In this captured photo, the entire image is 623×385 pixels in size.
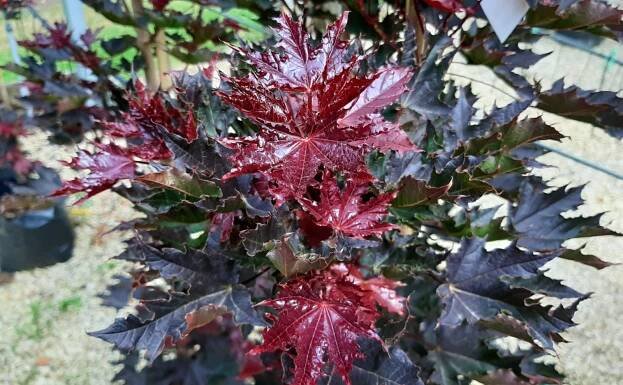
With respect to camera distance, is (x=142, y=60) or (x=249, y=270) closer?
(x=249, y=270)

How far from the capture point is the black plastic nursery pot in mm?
2104

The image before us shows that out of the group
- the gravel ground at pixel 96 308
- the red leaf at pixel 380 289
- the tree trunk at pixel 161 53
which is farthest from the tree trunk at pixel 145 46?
the red leaf at pixel 380 289

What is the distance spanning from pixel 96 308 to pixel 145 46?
0.97 m

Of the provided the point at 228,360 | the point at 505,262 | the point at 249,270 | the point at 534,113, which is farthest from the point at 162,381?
the point at 534,113

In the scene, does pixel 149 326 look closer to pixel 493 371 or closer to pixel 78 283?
pixel 493 371

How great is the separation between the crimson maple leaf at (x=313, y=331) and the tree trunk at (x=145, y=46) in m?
0.96

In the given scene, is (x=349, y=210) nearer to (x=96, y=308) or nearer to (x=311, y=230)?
(x=311, y=230)

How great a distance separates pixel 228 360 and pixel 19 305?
4.12ft

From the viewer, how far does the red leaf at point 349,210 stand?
63 cm

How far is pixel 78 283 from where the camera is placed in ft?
6.95

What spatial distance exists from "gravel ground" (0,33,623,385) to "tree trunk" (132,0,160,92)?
48 centimetres

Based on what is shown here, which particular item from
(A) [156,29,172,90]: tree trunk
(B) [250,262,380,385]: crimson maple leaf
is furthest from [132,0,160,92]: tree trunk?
(B) [250,262,380,385]: crimson maple leaf

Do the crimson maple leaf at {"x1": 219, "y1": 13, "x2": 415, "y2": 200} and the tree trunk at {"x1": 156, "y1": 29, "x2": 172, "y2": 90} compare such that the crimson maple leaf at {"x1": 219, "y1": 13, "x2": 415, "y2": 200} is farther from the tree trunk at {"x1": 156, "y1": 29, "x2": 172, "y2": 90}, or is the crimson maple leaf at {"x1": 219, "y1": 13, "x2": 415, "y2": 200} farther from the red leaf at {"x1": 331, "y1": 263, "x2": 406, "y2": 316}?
the tree trunk at {"x1": 156, "y1": 29, "x2": 172, "y2": 90}

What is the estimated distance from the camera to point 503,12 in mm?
775
